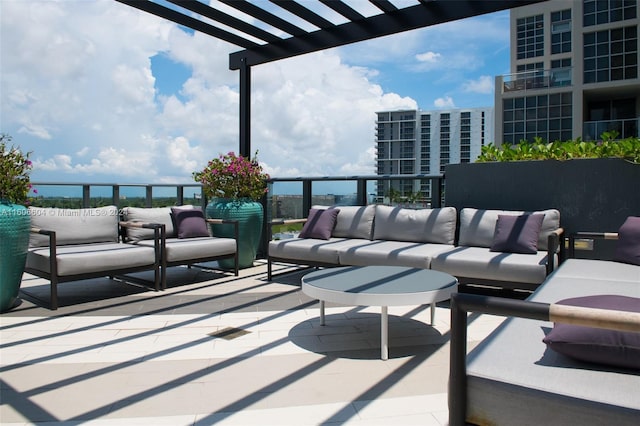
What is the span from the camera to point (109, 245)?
4551 millimetres

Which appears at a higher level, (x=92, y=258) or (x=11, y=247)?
(x=11, y=247)

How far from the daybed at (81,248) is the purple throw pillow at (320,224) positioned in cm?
163

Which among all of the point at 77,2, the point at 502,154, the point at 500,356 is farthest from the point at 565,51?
the point at 500,356

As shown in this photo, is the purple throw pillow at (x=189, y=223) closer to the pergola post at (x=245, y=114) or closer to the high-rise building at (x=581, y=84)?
the pergola post at (x=245, y=114)

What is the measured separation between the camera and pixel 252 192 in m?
5.78

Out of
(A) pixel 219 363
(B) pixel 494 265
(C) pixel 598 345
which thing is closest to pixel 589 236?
(B) pixel 494 265

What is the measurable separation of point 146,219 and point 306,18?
280 cm

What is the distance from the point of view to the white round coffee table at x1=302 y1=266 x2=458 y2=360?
2.65 m

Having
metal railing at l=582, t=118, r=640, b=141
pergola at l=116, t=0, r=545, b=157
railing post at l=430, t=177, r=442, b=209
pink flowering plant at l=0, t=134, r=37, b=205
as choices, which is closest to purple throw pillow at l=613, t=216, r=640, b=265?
railing post at l=430, t=177, r=442, b=209

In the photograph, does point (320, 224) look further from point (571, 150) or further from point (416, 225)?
point (571, 150)

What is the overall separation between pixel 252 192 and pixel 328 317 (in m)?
2.65

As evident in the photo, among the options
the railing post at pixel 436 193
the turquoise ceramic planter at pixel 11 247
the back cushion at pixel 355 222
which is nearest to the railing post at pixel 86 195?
the turquoise ceramic planter at pixel 11 247

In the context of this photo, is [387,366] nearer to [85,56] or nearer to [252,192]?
[252,192]

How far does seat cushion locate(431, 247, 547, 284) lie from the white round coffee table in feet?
1.75
